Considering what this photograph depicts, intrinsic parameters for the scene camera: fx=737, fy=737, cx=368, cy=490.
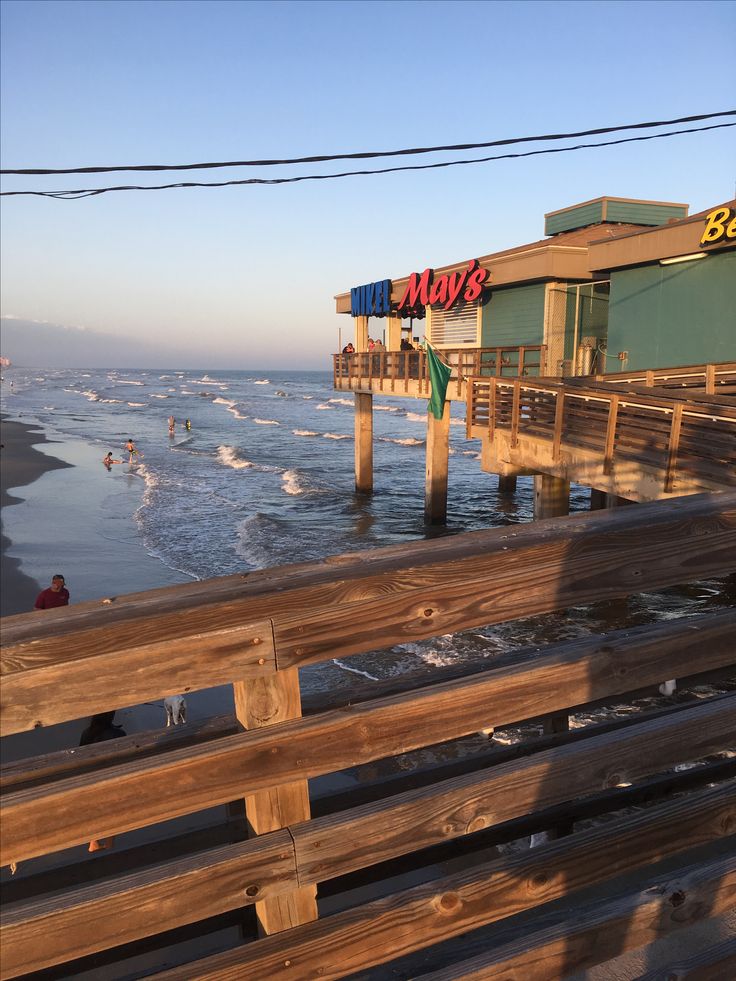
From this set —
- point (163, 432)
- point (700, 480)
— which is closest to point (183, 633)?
point (700, 480)

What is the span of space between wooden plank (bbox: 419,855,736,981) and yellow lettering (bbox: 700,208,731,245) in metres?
15.0

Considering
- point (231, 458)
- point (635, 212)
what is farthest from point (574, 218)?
point (231, 458)

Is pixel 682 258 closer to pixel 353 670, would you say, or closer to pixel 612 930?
pixel 353 670

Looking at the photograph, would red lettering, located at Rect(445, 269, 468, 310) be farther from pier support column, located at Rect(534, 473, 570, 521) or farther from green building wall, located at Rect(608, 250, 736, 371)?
pier support column, located at Rect(534, 473, 570, 521)

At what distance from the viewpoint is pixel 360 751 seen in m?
1.77

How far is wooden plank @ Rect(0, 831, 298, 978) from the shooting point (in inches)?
59.8

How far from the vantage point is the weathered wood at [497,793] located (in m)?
1.75

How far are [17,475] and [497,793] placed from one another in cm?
3328

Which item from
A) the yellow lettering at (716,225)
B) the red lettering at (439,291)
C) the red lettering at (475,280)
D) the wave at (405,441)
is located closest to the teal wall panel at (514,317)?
the red lettering at (475,280)

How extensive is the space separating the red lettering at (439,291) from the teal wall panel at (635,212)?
5.69 m

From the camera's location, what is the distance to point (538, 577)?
1.90m

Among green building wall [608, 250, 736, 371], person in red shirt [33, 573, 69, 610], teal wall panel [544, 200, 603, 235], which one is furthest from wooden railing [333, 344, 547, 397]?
person in red shirt [33, 573, 69, 610]

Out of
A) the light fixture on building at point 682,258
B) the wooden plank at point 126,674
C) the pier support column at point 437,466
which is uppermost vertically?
the light fixture on building at point 682,258

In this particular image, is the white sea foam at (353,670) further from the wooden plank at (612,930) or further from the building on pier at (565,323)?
the wooden plank at (612,930)
